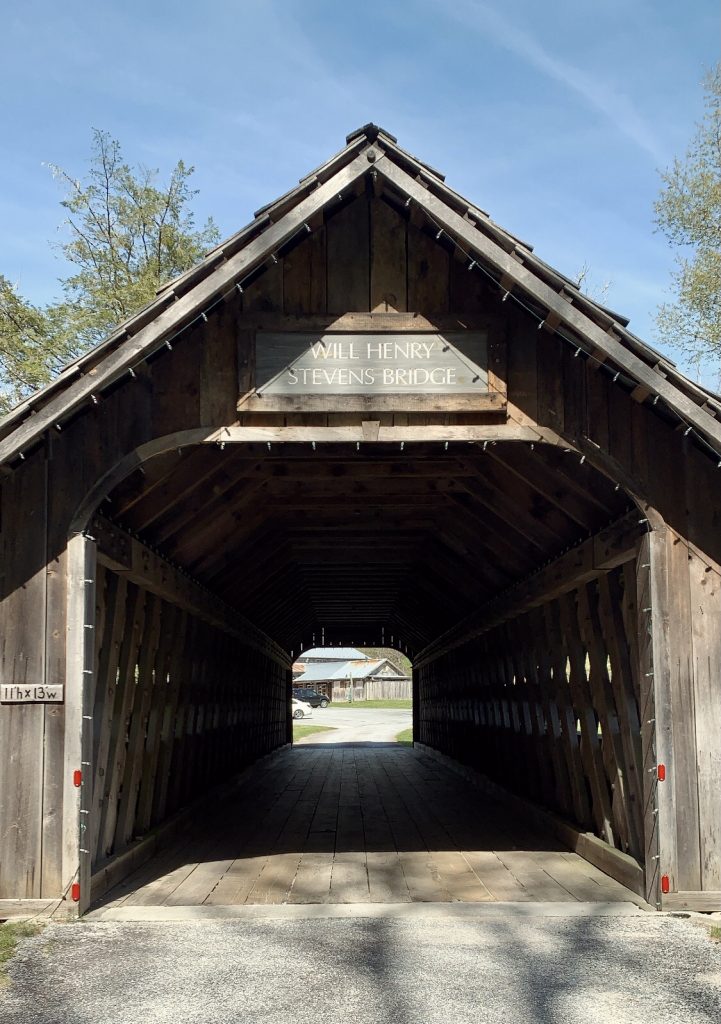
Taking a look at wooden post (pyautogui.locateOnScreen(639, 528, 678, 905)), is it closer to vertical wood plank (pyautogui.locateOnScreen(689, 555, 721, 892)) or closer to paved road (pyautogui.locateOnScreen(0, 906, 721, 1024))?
vertical wood plank (pyautogui.locateOnScreen(689, 555, 721, 892))

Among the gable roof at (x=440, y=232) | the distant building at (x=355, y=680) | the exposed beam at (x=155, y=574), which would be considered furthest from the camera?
the distant building at (x=355, y=680)

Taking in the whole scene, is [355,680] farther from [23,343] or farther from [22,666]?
[22,666]

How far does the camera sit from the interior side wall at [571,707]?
8.35 metres

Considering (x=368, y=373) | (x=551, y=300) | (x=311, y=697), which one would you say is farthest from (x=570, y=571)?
(x=311, y=697)

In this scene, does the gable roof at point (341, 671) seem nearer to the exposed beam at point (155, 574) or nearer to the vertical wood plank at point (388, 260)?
the exposed beam at point (155, 574)

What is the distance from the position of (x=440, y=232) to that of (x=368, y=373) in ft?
3.75

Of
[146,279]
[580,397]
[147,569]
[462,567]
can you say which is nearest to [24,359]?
[146,279]

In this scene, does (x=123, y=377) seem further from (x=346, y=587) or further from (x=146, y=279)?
(x=146, y=279)

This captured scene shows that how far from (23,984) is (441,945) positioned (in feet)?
8.13

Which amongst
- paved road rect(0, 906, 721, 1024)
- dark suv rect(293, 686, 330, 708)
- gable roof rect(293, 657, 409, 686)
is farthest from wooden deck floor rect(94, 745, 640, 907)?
gable roof rect(293, 657, 409, 686)

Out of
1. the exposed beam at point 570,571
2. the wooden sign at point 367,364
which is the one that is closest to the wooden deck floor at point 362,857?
the exposed beam at point 570,571

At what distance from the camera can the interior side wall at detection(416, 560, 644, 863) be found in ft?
27.4

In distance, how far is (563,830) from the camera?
10.5m

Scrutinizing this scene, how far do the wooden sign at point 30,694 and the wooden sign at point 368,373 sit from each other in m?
2.51
